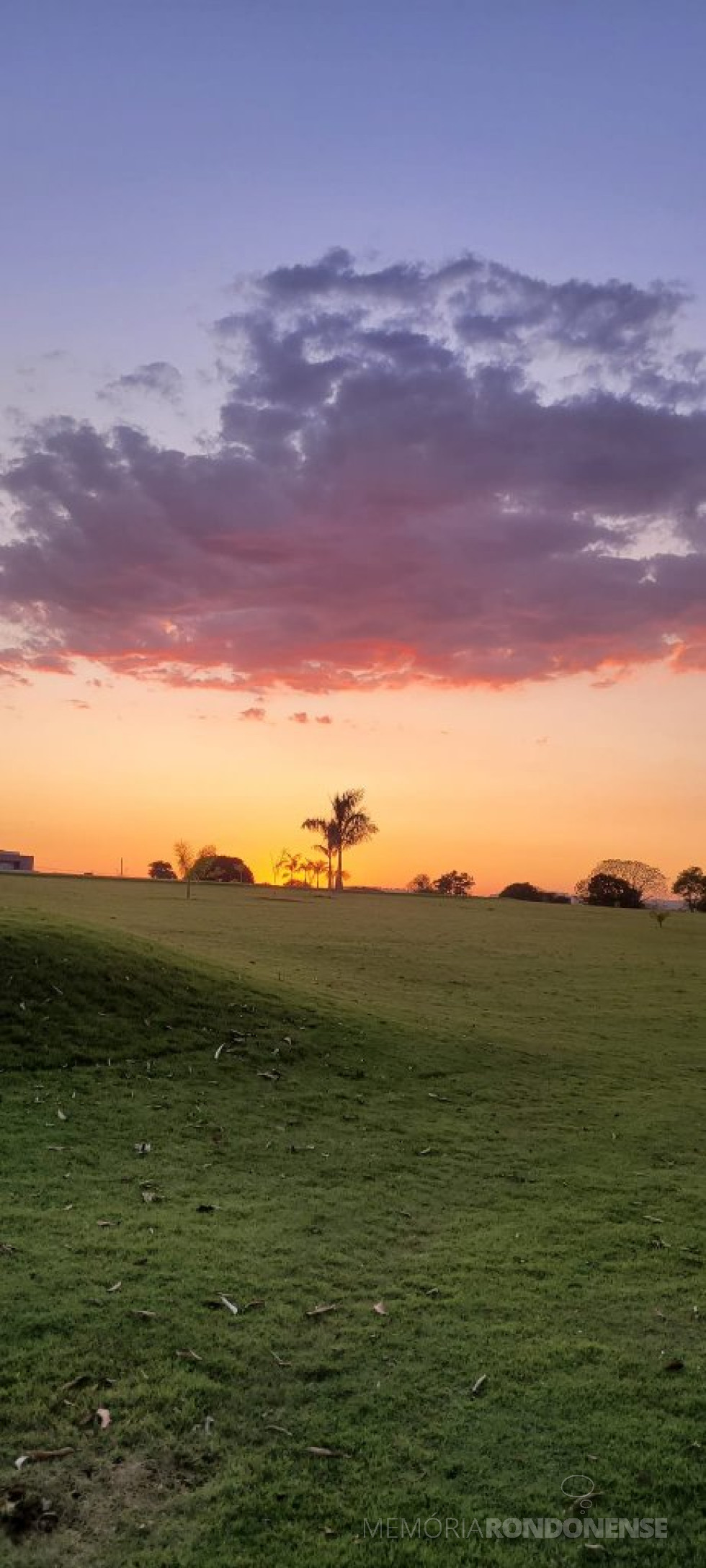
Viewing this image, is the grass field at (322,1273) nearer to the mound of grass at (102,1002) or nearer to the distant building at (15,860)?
the mound of grass at (102,1002)

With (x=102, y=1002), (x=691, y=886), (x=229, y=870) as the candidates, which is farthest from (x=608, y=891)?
(x=102, y=1002)

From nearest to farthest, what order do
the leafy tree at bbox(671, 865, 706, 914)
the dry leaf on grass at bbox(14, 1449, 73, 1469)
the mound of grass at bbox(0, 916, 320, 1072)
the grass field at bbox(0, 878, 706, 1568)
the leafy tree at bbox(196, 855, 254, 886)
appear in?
1. the grass field at bbox(0, 878, 706, 1568)
2. the dry leaf on grass at bbox(14, 1449, 73, 1469)
3. the mound of grass at bbox(0, 916, 320, 1072)
4. the leafy tree at bbox(671, 865, 706, 914)
5. the leafy tree at bbox(196, 855, 254, 886)

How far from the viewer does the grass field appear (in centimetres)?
496

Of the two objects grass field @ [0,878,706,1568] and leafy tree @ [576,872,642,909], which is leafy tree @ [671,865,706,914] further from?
grass field @ [0,878,706,1568]

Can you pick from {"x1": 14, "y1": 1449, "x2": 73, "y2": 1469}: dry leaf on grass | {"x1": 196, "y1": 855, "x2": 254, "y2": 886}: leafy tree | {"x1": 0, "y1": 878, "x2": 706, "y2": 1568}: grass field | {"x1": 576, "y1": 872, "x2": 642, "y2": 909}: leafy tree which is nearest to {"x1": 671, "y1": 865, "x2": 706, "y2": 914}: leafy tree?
{"x1": 576, "y1": 872, "x2": 642, "y2": 909}: leafy tree

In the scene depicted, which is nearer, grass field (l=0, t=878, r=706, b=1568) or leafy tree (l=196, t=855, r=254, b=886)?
grass field (l=0, t=878, r=706, b=1568)

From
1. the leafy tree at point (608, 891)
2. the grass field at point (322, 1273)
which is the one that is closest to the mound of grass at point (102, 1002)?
the grass field at point (322, 1273)

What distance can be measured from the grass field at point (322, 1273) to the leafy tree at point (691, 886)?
332ft

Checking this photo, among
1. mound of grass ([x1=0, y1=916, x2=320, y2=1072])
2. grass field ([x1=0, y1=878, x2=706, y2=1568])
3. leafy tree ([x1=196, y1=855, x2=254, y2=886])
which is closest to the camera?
grass field ([x1=0, y1=878, x2=706, y2=1568])

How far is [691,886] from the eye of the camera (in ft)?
379

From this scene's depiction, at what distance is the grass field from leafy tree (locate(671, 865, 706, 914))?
10108 cm

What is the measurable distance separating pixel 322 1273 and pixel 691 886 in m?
116

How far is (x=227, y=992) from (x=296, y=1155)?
8.36 metres

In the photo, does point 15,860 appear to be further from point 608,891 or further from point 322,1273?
point 322,1273
